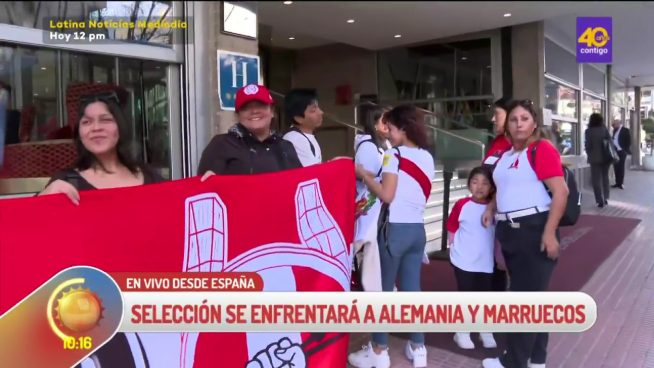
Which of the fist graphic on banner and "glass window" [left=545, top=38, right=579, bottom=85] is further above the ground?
"glass window" [left=545, top=38, right=579, bottom=85]

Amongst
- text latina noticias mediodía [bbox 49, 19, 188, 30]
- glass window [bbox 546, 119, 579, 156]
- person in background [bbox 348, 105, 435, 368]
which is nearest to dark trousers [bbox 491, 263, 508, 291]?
person in background [bbox 348, 105, 435, 368]

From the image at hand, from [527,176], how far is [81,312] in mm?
2147

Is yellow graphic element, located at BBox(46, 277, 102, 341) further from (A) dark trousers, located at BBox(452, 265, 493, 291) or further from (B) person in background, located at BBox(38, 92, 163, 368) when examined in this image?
(A) dark trousers, located at BBox(452, 265, 493, 291)

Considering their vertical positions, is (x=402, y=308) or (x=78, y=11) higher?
(x=78, y=11)

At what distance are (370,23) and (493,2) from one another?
12.7 inches

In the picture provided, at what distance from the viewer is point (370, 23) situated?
1390 millimetres

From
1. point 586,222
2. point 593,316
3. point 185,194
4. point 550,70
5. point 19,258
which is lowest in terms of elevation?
point 586,222

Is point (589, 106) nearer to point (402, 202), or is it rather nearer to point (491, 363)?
point (491, 363)

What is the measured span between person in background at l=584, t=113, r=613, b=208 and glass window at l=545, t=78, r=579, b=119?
40.0 inches

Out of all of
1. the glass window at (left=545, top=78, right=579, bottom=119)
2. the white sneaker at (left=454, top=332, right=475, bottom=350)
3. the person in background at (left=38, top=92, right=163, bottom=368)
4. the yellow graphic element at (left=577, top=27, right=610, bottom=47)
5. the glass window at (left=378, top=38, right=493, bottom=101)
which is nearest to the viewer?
the yellow graphic element at (left=577, top=27, right=610, bottom=47)

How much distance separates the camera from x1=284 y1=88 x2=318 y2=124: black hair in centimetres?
298

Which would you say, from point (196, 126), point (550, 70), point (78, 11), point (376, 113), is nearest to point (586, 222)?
point (550, 70)

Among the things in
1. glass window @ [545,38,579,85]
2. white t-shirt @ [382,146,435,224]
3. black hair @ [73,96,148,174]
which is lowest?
white t-shirt @ [382,146,435,224]

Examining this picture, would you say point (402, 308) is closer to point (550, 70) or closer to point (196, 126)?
point (196, 126)
